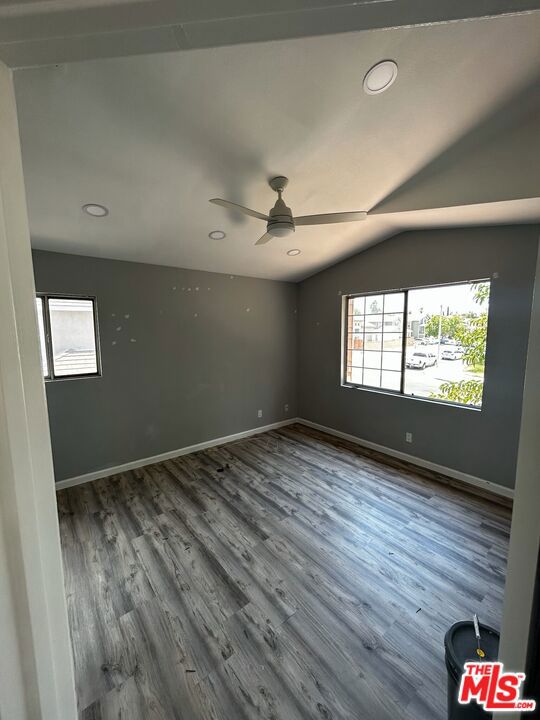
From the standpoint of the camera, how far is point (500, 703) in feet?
2.07

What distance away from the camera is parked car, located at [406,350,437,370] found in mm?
3300

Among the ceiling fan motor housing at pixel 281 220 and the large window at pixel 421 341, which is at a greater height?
the ceiling fan motor housing at pixel 281 220

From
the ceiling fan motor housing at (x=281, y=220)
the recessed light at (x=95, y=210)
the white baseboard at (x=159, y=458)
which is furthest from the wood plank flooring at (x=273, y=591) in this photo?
the recessed light at (x=95, y=210)

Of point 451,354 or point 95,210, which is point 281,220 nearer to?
point 95,210

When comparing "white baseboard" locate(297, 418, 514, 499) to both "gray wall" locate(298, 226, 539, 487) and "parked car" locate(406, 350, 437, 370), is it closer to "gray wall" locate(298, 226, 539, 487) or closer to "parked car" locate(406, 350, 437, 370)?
"gray wall" locate(298, 226, 539, 487)

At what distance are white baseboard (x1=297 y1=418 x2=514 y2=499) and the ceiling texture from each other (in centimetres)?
247

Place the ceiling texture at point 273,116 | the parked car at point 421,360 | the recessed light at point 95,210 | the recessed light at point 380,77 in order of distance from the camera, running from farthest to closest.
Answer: the parked car at point 421,360
the recessed light at point 95,210
the recessed light at point 380,77
the ceiling texture at point 273,116

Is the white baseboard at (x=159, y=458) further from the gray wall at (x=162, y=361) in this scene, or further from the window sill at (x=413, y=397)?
the window sill at (x=413, y=397)

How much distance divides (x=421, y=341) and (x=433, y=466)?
1.44 m

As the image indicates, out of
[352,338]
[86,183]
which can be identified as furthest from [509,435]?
[86,183]

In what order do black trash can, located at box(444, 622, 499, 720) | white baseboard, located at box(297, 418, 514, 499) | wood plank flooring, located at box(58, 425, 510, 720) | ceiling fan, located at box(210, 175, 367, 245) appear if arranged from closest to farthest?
black trash can, located at box(444, 622, 499, 720)
wood plank flooring, located at box(58, 425, 510, 720)
ceiling fan, located at box(210, 175, 367, 245)
white baseboard, located at box(297, 418, 514, 499)

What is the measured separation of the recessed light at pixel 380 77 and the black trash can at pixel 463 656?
2.54 metres

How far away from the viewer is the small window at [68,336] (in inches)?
112

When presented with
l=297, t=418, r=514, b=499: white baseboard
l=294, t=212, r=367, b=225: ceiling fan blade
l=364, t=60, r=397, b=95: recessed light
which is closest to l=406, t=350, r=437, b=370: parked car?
l=297, t=418, r=514, b=499: white baseboard
